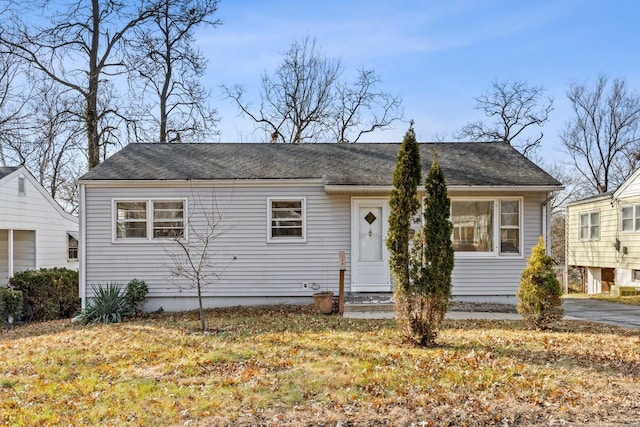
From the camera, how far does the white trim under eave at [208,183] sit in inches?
444

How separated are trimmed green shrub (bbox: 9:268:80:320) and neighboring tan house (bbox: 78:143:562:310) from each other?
300 cm

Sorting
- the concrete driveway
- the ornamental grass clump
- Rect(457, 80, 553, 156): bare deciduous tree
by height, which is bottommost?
the concrete driveway

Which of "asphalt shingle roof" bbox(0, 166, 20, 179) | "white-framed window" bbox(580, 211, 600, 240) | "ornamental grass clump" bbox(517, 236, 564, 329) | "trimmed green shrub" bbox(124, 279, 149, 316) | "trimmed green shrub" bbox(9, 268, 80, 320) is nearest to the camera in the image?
"ornamental grass clump" bbox(517, 236, 564, 329)

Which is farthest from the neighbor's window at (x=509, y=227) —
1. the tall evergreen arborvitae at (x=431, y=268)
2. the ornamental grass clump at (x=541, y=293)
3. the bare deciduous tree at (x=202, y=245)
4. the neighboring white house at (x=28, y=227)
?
the neighboring white house at (x=28, y=227)

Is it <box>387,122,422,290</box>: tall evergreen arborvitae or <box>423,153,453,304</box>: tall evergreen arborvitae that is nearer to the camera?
<box>423,153,453,304</box>: tall evergreen arborvitae

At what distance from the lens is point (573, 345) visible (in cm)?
724

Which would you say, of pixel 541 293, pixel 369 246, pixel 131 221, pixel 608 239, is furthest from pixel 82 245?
pixel 608 239

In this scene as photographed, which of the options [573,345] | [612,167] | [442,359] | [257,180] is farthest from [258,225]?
[612,167]

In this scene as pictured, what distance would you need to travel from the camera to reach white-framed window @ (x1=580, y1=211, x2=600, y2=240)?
61.3ft

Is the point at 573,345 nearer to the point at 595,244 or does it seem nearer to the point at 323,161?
the point at 323,161

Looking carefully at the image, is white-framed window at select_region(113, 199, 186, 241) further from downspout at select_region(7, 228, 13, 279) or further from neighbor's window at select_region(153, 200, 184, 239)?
downspout at select_region(7, 228, 13, 279)

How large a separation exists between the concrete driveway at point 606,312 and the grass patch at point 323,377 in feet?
4.37

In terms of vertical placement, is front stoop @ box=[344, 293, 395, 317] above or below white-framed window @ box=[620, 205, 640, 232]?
below

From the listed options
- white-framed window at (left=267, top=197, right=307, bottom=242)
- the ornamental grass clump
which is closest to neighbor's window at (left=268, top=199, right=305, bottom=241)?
white-framed window at (left=267, top=197, right=307, bottom=242)
